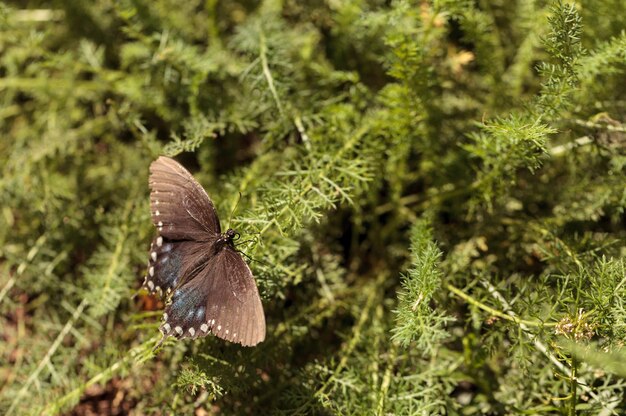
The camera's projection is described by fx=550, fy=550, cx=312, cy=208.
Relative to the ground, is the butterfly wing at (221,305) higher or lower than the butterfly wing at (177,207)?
lower

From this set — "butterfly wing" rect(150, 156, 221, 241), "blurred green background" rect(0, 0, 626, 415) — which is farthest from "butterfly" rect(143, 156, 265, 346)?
"blurred green background" rect(0, 0, 626, 415)

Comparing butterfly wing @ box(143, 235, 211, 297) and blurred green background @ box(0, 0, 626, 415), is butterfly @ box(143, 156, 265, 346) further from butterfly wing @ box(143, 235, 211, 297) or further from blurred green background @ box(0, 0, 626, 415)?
blurred green background @ box(0, 0, 626, 415)

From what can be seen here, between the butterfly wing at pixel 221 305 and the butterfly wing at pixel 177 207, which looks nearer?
the butterfly wing at pixel 221 305

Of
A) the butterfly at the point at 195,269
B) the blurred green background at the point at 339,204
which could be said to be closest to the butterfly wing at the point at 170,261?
the butterfly at the point at 195,269

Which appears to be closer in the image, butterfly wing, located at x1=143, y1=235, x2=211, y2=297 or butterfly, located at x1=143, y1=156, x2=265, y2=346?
butterfly, located at x1=143, y1=156, x2=265, y2=346

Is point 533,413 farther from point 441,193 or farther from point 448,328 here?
point 441,193

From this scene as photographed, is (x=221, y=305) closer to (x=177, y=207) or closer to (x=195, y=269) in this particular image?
(x=195, y=269)

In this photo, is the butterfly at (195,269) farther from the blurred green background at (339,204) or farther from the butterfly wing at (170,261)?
the blurred green background at (339,204)
